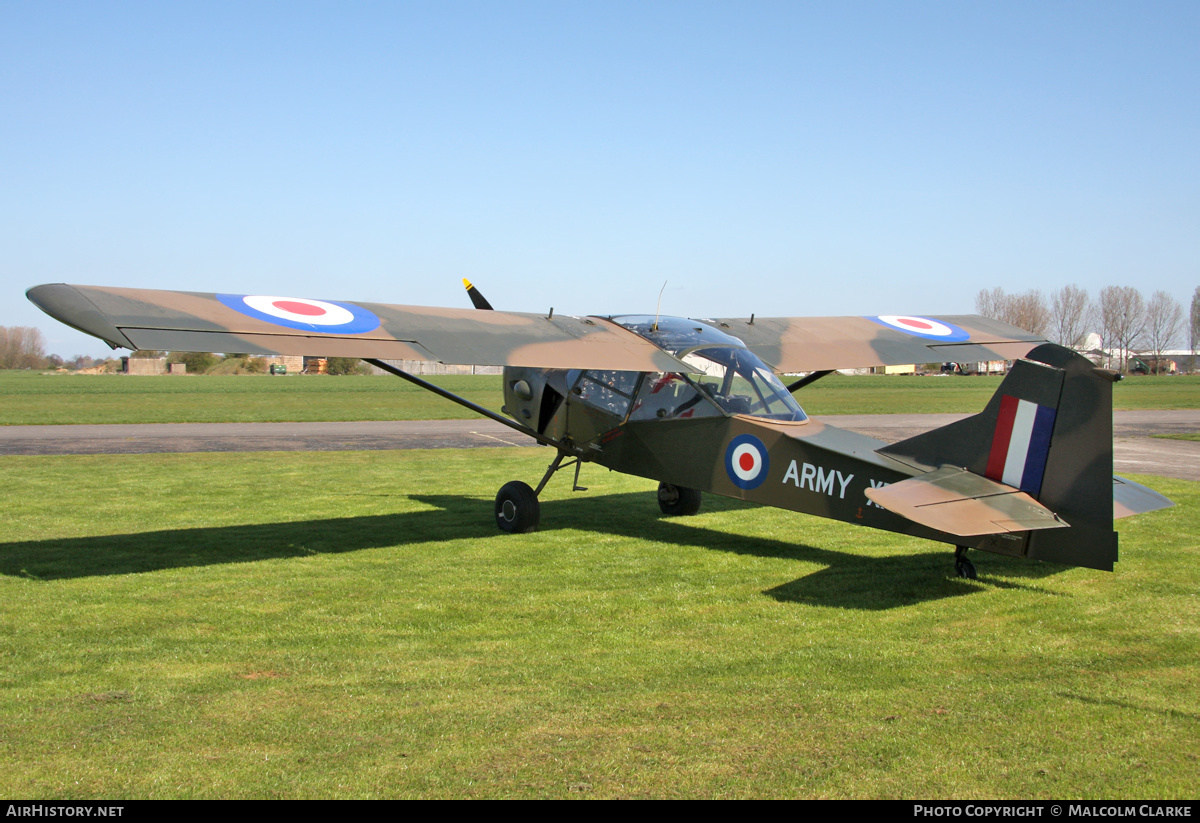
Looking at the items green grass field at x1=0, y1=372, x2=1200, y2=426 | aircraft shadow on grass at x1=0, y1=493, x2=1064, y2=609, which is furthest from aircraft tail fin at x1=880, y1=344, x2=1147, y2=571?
green grass field at x1=0, y1=372, x2=1200, y2=426

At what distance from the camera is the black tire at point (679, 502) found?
1136 cm

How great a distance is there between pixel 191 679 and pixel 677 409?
5491 millimetres

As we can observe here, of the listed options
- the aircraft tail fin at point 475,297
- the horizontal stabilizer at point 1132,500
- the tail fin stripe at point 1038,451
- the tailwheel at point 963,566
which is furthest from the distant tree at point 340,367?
the tail fin stripe at point 1038,451

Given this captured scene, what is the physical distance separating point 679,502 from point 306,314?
5.20 meters

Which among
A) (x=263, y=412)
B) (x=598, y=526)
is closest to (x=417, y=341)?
(x=598, y=526)

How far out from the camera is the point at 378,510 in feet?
38.9

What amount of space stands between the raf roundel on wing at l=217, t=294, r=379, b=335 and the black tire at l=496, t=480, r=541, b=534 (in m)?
2.60

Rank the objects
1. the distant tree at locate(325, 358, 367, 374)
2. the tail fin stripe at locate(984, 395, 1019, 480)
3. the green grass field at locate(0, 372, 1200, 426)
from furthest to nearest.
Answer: the distant tree at locate(325, 358, 367, 374), the green grass field at locate(0, 372, 1200, 426), the tail fin stripe at locate(984, 395, 1019, 480)

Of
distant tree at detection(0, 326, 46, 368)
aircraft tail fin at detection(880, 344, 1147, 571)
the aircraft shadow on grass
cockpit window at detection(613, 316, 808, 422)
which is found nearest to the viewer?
aircraft tail fin at detection(880, 344, 1147, 571)

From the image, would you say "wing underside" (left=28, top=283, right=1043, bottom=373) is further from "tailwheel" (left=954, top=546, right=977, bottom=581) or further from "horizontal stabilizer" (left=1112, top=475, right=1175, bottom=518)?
"horizontal stabilizer" (left=1112, top=475, right=1175, bottom=518)

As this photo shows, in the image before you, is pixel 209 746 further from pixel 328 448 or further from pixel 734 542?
pixel 328 448

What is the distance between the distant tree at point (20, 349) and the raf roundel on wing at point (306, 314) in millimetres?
160941

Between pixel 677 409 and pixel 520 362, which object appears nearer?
pixel 520 362

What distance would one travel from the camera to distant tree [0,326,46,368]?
14588cm
